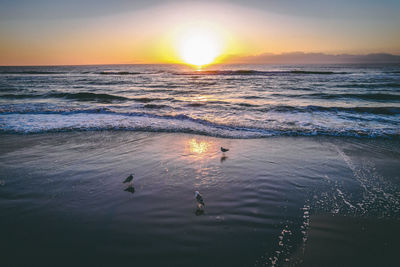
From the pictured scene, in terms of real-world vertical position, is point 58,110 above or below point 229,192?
above

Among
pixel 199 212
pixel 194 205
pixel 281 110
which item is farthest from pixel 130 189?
pixel 281 110

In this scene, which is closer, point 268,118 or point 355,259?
point 355,259

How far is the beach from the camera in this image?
3180 mm

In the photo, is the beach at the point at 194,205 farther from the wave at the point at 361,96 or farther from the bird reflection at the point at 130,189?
the wave at the point at 361,96

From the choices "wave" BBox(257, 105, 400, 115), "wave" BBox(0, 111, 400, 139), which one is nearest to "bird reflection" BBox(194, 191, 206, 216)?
"wave" BBox(0, 111, 400, 139)

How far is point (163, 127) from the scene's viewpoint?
10.3m

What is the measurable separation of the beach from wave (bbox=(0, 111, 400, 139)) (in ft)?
5.73

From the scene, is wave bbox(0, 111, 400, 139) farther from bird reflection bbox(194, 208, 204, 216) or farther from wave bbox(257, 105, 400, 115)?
bird reflection bbox(194, 208, 204, 216)

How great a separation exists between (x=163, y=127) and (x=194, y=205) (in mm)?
6368

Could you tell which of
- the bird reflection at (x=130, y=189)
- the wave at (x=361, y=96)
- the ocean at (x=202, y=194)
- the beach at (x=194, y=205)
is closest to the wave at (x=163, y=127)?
the ocean at (x=202, y=194)

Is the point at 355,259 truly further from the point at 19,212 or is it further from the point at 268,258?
the point at 19,212

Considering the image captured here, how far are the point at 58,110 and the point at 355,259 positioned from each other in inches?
641

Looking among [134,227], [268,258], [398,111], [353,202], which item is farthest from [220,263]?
[398,111]

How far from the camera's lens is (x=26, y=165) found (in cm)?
620
